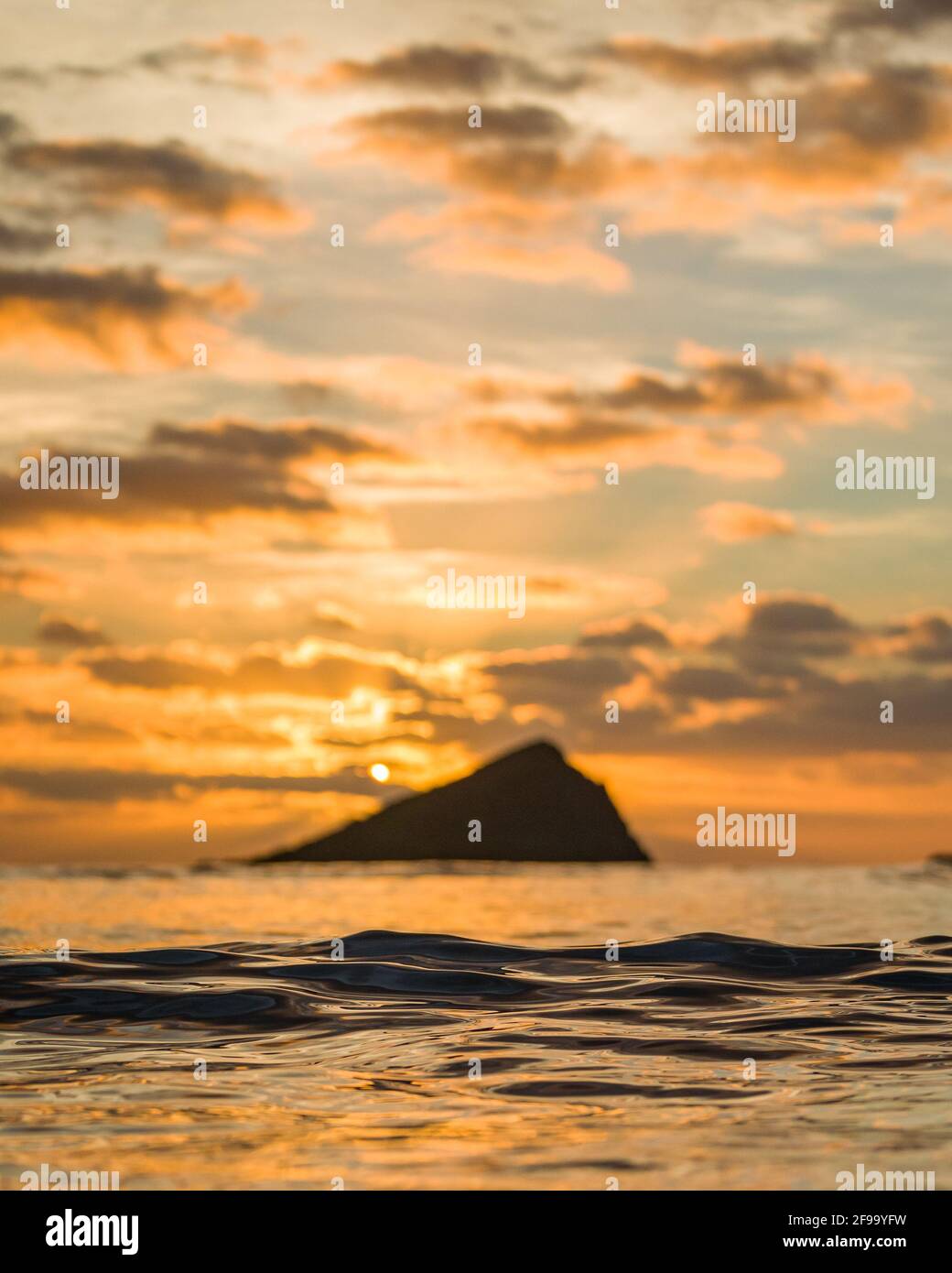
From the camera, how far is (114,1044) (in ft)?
56.9

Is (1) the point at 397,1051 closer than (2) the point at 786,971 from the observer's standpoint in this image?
Yes

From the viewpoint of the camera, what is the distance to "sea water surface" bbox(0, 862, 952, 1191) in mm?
11172

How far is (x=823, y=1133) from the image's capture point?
12.0 metres

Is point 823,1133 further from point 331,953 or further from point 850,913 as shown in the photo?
point 850,913

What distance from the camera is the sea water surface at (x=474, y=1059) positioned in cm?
1117

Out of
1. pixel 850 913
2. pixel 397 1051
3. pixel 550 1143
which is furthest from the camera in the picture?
pixel 850 913

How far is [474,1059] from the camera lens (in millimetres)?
16094
